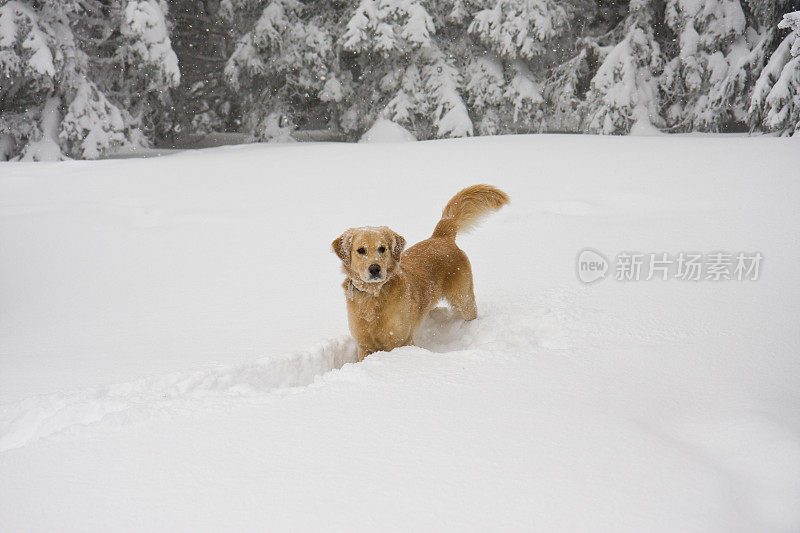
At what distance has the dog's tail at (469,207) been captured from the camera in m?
4.63

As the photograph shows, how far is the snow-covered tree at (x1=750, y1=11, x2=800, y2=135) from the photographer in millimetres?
9898

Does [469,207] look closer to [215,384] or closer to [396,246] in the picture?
[396,246]

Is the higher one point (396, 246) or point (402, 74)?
point (402, 74)

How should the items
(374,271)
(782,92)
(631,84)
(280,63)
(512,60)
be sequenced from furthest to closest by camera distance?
(512,60) → (280,63) → (631,84) → (782,92) → (374,271)

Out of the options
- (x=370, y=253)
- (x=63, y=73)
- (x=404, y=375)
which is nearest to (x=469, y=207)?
(x=370, y=253)

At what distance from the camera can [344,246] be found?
3.77 metres

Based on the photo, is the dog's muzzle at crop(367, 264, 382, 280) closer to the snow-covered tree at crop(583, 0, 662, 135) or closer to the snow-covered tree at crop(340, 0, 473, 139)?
the snow-covered tree at crop(340, 0, 473, 139)

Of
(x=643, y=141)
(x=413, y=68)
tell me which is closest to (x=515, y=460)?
(x=643, y=141)

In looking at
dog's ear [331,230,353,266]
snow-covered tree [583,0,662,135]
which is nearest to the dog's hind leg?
dog's ear [331,230,353,266]

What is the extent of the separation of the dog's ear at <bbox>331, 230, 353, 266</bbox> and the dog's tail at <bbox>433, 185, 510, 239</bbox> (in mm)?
1215

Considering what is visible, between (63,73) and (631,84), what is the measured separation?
12849 mm

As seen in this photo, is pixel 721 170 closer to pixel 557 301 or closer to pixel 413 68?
pixel 557 301

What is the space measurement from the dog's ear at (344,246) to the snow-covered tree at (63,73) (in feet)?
33.5

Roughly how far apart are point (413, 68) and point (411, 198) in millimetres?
8464
